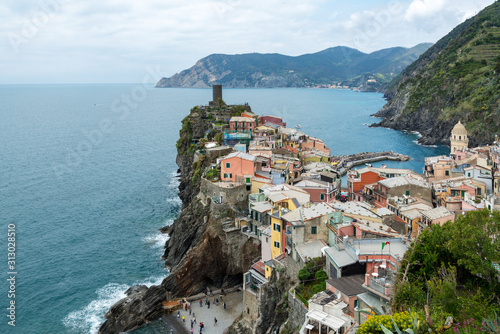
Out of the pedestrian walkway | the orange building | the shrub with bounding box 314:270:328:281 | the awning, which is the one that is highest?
the awning

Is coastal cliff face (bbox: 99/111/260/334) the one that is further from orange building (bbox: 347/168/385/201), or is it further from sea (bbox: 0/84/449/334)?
orange building (bbox: 347/168/385/201)

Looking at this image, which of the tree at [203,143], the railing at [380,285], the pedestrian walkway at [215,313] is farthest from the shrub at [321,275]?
the tree at [203,143]

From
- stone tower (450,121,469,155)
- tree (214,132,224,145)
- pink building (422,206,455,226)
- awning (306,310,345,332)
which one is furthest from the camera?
stone tower (450,121,469,155)

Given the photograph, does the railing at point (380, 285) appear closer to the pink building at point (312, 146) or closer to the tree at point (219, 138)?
the tree at point (219, 138)

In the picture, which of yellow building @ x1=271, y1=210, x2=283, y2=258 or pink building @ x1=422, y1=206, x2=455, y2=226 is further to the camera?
pink building @ x1=422, y1=206, x2=455, y2=226

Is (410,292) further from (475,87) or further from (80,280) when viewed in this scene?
(475,87)

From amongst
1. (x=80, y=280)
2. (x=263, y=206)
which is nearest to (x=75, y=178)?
(x=80, y=280)

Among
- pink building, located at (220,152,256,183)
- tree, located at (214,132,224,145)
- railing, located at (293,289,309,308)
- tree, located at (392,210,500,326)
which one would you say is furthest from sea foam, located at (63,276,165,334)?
tree, located at (392,210,500,326)

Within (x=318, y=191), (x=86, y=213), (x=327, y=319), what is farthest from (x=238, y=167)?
(x=86, y=213)

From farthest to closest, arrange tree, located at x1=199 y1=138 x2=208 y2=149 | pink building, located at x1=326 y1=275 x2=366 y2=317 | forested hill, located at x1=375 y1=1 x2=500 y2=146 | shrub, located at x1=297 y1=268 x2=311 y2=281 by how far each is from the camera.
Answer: forested hill, located at x1=375 y1=1 x2=500 y2=146
tree, located at x1=199 y1=138 x2=208 y2=149
shrub, located at x1=297 y1=268 x2=311 y2=281
pink building, located at x1=326 y1=275 x2=366 y2=317
